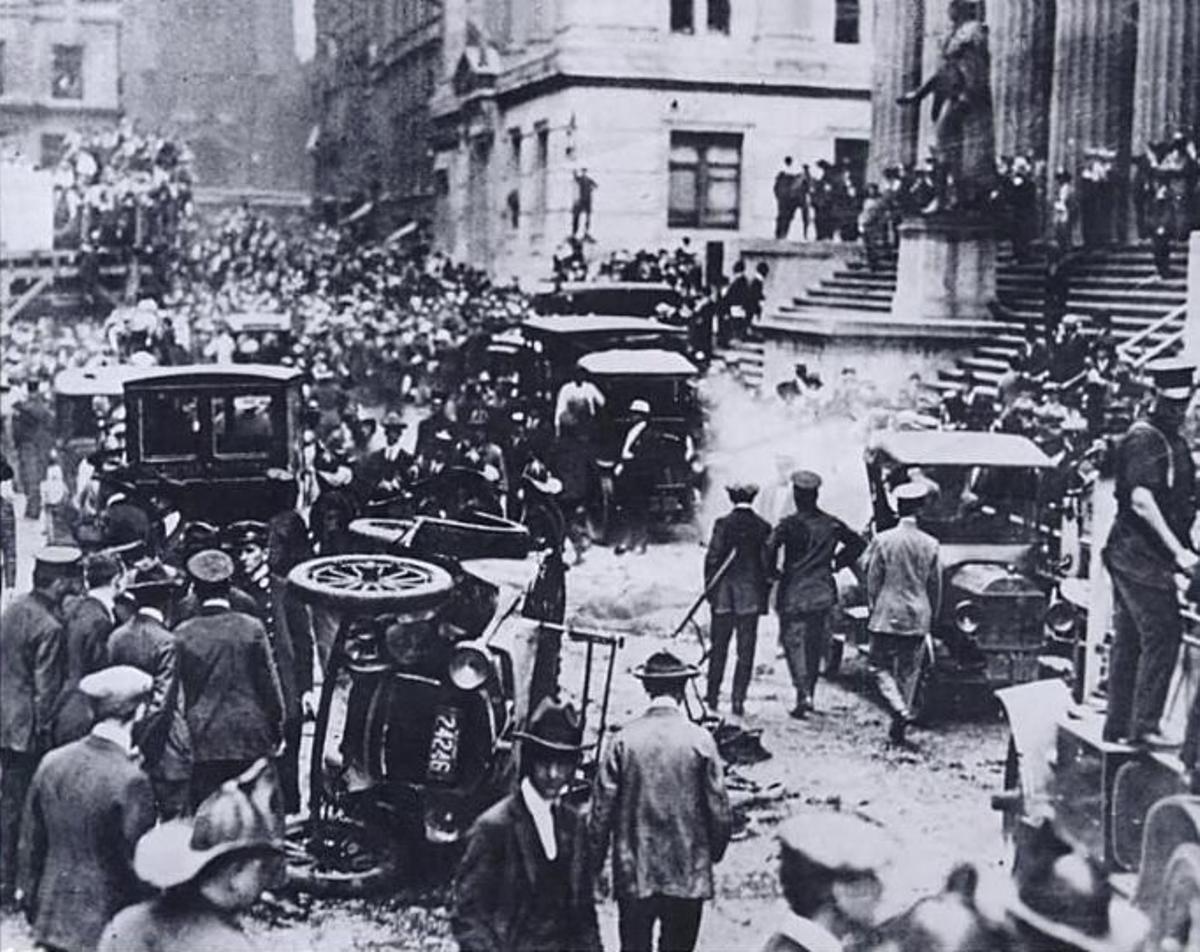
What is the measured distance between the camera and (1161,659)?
708cm

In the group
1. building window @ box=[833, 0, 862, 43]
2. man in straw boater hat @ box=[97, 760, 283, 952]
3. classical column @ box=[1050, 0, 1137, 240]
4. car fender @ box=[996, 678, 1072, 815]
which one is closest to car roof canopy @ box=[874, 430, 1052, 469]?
car fender @ box=[996, 678, 1072, 815]

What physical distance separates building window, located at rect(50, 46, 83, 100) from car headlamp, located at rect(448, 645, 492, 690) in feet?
45.8

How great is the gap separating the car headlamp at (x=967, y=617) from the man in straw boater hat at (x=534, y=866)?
5.59 m

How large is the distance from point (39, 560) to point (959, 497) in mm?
6758

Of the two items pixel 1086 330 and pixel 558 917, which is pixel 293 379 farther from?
pixel 1086 330

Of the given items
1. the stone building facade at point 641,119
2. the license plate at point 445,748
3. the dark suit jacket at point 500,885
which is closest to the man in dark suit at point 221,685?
the license plate at point 445,748

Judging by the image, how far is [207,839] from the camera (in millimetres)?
6359

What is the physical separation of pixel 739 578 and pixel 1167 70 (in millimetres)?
11845

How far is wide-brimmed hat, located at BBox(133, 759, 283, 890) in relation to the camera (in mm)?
5316

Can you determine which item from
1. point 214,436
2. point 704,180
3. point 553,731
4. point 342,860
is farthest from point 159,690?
point 704,180

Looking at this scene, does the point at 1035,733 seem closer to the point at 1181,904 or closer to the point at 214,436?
the point at 1181,904

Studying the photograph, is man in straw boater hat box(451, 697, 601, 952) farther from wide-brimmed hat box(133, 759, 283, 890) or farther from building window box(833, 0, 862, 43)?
building window box(833, 0, 862, 43)

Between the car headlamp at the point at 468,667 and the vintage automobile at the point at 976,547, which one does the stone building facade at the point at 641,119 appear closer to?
the vintage automobile at the point at 976,547

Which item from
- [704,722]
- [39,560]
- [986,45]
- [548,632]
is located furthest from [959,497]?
[986,45]
